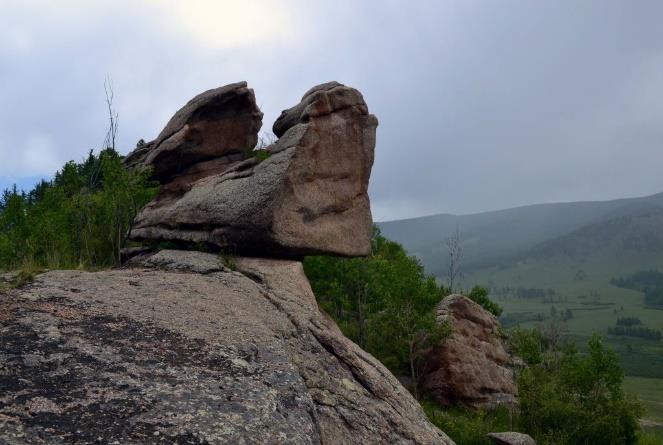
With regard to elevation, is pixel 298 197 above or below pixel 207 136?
below

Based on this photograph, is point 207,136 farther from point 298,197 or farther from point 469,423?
point 469,423

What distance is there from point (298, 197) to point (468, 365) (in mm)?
21810

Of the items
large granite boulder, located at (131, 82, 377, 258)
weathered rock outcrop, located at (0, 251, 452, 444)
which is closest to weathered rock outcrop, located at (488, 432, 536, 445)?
large granite boulder, located at (131, 82, 377, 258)

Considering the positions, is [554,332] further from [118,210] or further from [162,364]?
[162,364]

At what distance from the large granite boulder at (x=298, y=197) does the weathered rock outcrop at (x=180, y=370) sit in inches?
203

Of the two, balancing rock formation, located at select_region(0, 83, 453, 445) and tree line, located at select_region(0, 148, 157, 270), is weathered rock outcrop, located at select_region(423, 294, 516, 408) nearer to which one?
balancing rock formation, located at select_region(0, 83, 453, 445)

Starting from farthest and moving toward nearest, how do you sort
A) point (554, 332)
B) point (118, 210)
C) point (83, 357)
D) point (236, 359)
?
point (554, 332) → point (118, 210) → point (236, 359) → point (83, 357)

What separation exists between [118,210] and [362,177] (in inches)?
567

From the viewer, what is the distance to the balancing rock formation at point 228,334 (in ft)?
27.6

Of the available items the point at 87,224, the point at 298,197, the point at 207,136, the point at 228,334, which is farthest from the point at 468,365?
the point at 228,334

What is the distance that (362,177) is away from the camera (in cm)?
2683

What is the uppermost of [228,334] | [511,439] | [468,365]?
[228,334]

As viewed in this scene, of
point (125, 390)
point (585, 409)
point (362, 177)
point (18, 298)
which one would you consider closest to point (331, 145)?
point (362, 177)

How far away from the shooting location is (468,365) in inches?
1485
